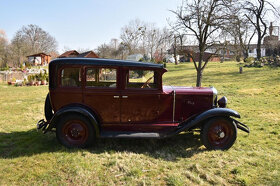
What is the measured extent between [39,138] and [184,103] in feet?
12.3

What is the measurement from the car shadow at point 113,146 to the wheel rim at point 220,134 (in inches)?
12.8

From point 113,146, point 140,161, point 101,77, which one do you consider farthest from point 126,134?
point 101,77

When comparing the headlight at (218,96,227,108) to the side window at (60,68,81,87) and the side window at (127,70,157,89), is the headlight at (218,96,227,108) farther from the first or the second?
the side window at (60,68,81,87)

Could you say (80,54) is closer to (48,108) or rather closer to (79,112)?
(48,108)

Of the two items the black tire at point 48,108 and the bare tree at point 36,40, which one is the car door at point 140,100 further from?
the bare tree at point 36,40

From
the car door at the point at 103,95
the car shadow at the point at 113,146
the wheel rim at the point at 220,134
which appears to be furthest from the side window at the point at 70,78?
the wheel rim at the point at 220,134

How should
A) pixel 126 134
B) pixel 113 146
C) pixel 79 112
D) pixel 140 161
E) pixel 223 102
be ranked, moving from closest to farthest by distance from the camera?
1. pixel 140 161
2. pixel 79 112
3. pixel 126 134
4. pixel 113 146
5. pixel 223 102

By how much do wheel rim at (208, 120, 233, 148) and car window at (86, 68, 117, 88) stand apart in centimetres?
242

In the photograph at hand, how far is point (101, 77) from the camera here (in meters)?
4.63

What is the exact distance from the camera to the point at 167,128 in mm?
4527

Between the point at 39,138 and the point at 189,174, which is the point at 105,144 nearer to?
the point at 39,138

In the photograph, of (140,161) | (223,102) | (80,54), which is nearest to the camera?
(140,161)

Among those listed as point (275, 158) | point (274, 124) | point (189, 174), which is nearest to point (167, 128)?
point (189, 174)

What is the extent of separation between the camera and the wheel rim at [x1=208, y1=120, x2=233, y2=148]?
4387 millimetres
